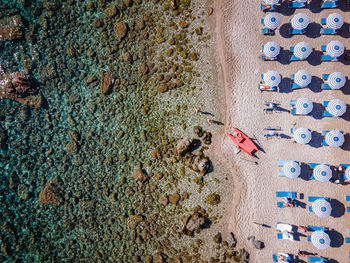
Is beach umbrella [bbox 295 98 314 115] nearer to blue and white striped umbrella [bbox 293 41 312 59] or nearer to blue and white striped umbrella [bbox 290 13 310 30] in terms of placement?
blue and white striped umbrella [bbox 293 41 312 59]

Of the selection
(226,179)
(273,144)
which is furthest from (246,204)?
(273,144)

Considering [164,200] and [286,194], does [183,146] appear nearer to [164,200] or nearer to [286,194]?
[164,200]

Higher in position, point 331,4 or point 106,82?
point 331,4

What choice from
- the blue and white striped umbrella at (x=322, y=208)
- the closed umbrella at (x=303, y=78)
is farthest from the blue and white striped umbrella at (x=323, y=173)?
the closed umbrella at (x=303, y=78)

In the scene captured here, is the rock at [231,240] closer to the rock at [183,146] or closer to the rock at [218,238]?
the rock at [218,238]

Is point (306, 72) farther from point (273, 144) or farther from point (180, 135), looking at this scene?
point (180, 135)

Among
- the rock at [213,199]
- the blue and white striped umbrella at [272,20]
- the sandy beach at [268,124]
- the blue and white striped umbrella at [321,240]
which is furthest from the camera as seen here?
the rock at [213,199]

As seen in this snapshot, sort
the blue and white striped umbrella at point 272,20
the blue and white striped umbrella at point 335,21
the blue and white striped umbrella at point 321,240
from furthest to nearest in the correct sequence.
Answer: the blue and white striped umbrella at point 272,20 → the blue and white striped umbrella at point 335,21 → the blue and white striped umbrella at point 321,240

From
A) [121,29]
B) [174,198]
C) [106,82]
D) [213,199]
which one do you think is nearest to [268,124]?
[213,199]
